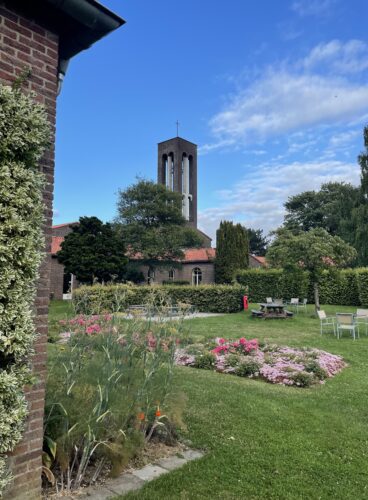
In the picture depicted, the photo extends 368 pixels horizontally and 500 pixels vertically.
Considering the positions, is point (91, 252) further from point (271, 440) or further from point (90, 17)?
point (90, 17)

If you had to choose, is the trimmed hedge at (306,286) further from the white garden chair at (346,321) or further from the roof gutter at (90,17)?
the roof gutter at (90,17)

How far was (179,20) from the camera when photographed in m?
7.59

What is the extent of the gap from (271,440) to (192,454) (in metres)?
0.91

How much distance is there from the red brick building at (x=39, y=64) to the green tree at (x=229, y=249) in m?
29.7

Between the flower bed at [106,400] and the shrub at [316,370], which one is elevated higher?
the flower bed at [106,400]

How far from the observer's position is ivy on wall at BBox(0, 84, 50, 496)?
197 cm

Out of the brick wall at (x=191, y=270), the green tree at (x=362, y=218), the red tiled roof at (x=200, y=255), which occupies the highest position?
the green tree at (x=362, y=218)

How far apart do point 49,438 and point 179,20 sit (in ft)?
26.0

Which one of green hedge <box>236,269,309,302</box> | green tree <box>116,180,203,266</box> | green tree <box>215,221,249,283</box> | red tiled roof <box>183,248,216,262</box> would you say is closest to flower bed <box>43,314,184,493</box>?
green hedge <box>236,269,309,302</box>

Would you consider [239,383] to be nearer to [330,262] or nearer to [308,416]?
[308,416]

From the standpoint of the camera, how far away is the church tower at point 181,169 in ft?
138

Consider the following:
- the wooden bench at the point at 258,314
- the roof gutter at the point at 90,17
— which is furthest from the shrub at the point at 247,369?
the wooden bench at the point at 258,314

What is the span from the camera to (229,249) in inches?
1265

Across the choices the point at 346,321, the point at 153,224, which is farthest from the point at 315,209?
the point at 346,321
